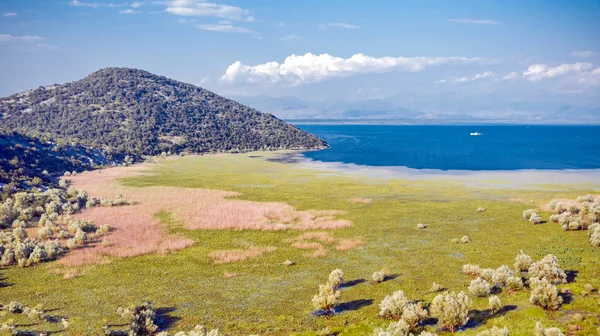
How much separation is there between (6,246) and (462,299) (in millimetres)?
38715

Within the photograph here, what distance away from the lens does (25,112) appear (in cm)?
17562

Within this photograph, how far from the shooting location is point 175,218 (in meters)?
53.4

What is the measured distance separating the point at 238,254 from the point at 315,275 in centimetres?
869

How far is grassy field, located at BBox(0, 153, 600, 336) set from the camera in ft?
82.5

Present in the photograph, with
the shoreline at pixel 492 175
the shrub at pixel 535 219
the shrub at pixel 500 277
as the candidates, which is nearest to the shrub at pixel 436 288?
the shrub at pixel 500 277

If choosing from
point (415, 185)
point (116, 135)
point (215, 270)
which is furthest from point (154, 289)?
point (116, 135)

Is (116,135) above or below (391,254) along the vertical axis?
above

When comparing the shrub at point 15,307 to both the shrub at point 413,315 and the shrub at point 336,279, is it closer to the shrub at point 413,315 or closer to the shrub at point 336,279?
the shrub at point 336,279

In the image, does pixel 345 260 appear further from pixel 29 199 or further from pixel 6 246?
pixel 29 199

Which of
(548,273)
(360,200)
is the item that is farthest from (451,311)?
(360,200)

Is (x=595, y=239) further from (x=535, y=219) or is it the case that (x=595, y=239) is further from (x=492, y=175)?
(x=492, y=175)

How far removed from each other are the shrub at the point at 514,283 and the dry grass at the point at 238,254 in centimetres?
2036

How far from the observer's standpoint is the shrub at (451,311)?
2377 cm

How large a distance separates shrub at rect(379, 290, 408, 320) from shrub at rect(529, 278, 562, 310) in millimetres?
8575
